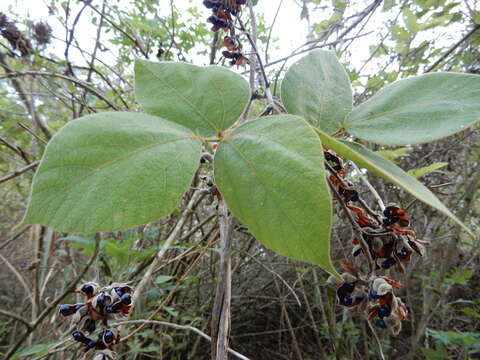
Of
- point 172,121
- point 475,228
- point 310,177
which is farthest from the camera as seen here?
point 475,228

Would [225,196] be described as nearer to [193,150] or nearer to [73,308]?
[193,150]

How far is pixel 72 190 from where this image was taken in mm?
256

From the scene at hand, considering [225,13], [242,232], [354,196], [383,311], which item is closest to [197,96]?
[354,196]

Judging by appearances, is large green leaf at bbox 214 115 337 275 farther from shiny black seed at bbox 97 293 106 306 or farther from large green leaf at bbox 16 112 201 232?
shiny black seed at bbox 97 293 106 306

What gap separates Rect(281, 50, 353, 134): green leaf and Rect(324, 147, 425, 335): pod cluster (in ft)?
0.21

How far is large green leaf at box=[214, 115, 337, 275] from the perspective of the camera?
223mm

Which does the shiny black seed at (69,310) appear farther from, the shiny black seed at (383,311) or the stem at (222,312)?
the shiny black seed at (383,311)

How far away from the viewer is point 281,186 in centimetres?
25

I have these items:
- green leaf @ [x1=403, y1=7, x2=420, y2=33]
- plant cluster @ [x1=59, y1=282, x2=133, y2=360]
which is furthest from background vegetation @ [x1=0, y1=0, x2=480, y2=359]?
plant cluster @ [x1=59, y1=282, x2=133, y2=360]

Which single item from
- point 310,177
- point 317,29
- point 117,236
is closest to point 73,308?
point 310,177

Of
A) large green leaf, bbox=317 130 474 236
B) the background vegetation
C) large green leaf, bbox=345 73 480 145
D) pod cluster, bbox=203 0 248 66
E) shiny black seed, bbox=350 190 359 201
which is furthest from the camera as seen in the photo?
the background vegetation

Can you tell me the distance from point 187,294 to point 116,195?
1.72 metres

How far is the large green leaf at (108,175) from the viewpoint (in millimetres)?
252

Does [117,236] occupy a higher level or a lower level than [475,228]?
lower
